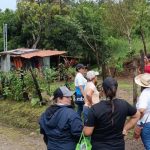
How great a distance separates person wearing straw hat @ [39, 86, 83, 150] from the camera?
4.96 meters

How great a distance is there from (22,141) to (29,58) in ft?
64.5

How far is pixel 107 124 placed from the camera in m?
4.82

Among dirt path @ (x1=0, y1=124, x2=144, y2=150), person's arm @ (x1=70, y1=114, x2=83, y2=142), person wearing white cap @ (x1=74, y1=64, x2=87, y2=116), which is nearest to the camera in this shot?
person's arm @ (x1=70, y1=114, x2=83, y2=142)

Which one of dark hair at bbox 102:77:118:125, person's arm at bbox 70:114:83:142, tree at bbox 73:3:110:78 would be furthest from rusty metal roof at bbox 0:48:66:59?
dark hair at bbox 102:77:118:125

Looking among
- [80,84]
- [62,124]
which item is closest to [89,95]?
[80,84]

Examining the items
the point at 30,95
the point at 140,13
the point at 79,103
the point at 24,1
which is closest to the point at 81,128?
the point at 79,103

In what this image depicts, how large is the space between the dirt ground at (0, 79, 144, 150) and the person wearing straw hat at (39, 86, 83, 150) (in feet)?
13.0

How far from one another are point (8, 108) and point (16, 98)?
0.58 metres

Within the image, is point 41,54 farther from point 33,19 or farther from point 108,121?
point 108,121

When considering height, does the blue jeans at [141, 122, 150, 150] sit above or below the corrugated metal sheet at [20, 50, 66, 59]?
above

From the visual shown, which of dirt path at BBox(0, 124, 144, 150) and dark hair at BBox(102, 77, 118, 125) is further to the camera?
dirt path at BBox(0, 124, 144, 150)

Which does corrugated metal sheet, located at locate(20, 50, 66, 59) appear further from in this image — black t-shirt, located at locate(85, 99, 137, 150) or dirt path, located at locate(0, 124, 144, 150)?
black t-shirt, located at locate(85, 99, 137, 150)

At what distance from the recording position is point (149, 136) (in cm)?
556

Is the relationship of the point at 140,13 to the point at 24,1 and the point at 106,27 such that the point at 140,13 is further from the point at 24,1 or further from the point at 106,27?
the point at 24,1
